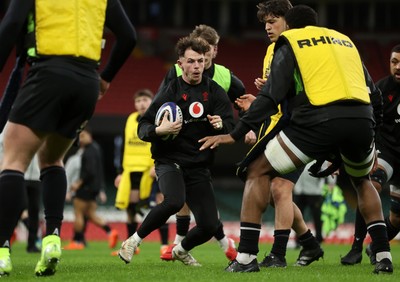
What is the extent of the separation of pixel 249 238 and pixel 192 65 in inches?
74.9

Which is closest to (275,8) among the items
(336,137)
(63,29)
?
(336,137)

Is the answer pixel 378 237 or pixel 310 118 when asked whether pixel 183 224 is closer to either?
pixel 378 237

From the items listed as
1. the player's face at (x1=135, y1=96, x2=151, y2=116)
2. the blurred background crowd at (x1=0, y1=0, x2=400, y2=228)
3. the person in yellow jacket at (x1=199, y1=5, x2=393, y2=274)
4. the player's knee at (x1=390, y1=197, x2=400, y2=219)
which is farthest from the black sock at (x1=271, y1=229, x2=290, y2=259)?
the blurred background crowd at (x1=0, y1=0, x2=400, y2=228)

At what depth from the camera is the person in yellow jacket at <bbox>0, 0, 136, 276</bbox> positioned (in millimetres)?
5785

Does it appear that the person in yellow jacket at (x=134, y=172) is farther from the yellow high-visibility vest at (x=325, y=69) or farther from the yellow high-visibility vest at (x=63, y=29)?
the yellow high-visibility vest at (x=63, y=29)

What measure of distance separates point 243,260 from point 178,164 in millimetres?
1481

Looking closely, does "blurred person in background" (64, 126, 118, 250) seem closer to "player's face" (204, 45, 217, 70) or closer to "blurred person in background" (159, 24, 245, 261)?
"blurred person in background" (159, 24, 245, 261)

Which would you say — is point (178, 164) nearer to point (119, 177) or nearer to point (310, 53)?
point (310, 53)

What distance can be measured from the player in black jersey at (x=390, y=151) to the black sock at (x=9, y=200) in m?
3.75

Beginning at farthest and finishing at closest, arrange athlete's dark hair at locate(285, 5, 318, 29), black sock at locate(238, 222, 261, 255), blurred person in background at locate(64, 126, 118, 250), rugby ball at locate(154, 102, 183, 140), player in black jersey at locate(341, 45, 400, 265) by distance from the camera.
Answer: blurred person in background at locate(64, 126, 118, 250), player in black jersey at locate(341, 45, 400, 265), rugby ball at locate(154, 102, 183, 140), athlete's dark hair at locate(285, 5, 318, 29), black sock at locate(238, 222, 261, 255)

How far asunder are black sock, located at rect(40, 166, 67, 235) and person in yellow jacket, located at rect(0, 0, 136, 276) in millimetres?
142

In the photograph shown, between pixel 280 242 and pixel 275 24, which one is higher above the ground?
pixel 275 24

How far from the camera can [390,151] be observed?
8.83 meters

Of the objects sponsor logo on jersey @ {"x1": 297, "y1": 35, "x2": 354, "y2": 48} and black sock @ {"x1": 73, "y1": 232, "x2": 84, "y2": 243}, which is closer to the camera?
sponsor logo on jersey @ {"x1": 297, "y1": 35, "x2": 354, "y2": 48}
